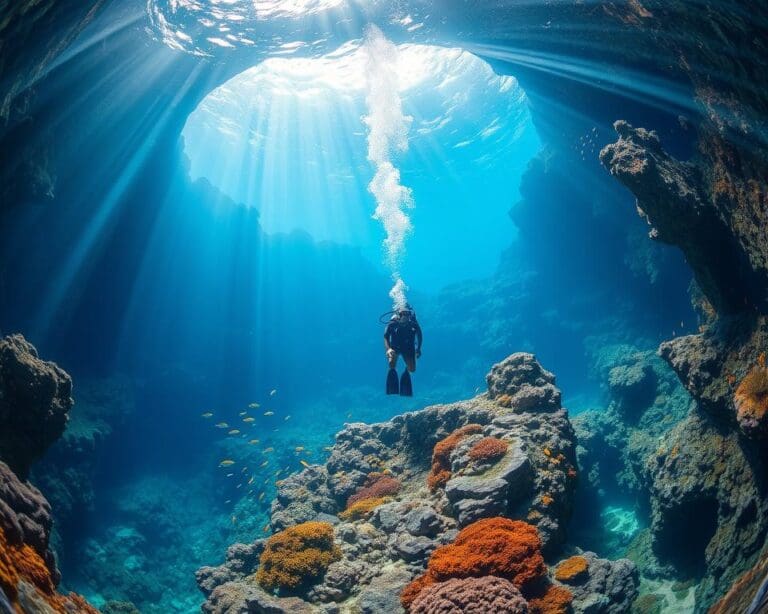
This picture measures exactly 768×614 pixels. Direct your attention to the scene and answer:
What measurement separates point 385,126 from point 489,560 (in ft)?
127

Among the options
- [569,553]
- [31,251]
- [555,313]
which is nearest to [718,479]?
[569,553]

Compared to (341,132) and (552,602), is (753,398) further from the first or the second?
(341,132)

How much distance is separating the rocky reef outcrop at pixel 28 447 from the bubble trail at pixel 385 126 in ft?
24.7

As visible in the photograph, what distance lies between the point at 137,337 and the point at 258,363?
38.5 feet

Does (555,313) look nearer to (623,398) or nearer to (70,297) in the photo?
(623,398)

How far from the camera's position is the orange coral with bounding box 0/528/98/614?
2.69 m

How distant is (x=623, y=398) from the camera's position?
685 inches

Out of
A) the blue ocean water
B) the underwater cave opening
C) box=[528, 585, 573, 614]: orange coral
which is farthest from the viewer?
the blue ocean water

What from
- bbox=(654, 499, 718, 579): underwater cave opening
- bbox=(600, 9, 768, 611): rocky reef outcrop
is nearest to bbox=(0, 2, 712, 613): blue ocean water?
bbox=(600, 9, 768, 611): rocky reef outcrop

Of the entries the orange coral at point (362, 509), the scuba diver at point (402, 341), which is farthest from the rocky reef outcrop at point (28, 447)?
the scuba diver at point (402, 341)

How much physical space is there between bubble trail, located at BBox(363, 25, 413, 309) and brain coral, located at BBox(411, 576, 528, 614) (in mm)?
7211

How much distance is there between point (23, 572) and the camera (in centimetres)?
316

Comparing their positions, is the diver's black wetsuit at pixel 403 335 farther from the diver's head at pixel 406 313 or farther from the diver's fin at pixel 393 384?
the diver's fin at pixel 393 384

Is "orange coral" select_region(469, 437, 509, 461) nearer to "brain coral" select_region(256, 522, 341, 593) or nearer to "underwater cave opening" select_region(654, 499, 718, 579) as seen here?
"brain coral" select_region(256, 522, 341, 593)
